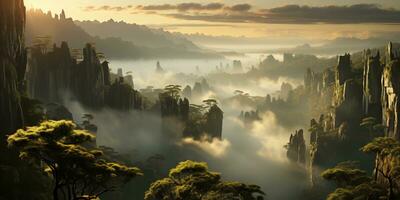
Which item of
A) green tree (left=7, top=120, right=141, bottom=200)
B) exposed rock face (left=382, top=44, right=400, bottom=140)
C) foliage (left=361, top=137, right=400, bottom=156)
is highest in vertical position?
green tree (left=7, top=120, right=141, bottom=200)

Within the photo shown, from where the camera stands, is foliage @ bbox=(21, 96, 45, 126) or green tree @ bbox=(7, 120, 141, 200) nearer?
green tree @ bbox=(7, 120, 141, 200)

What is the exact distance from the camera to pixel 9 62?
107000 mm

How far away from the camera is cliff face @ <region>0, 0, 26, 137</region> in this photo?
10319cm

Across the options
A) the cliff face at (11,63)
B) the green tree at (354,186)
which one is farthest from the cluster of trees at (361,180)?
the cliff face at (11,63)

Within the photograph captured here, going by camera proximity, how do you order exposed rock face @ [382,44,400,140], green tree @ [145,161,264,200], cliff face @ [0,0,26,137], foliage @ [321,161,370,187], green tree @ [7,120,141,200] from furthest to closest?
exposed rock face @ [382,44,400,140], cliff face @ [0,0,26,137], foliage @ [321,161,370,187], green tree @ [145,161,264,200], green tree @ [7,120,141,200]

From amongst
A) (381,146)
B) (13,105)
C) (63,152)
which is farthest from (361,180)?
(13,105)

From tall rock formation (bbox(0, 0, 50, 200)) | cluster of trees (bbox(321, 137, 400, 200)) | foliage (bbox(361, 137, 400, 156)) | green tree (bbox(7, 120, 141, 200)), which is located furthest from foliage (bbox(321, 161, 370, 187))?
tall rock formation (bbox(0, 0, 50, 200))

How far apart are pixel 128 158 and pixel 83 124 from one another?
71.0 feet

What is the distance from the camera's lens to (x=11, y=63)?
108000 mm

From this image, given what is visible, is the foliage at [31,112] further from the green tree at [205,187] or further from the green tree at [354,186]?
the green tree at [354,186]

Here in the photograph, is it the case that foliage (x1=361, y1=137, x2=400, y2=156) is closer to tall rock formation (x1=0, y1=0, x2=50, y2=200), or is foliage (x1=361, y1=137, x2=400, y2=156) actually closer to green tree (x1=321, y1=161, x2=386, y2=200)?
green tree (x1=321, y1=161, x2=386, y2=200)

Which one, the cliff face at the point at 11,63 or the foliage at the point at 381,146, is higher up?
the cliff face at the point at 11,63

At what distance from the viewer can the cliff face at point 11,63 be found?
103188 millimetres

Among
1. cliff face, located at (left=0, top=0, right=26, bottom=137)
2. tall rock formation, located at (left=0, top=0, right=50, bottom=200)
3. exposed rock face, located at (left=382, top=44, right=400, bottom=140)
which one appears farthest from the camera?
exposed rock face, located at (left=382, top=44, right=400, bottom=140)
